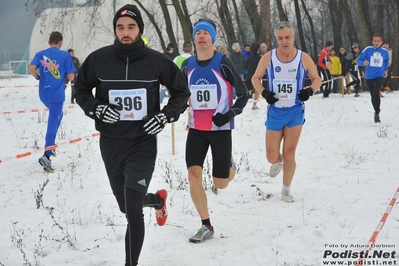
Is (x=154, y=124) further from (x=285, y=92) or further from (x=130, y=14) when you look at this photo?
(x=285, y=92)

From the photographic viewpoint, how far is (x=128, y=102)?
404 cm

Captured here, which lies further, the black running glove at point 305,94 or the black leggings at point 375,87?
the black leggings at point 375,87

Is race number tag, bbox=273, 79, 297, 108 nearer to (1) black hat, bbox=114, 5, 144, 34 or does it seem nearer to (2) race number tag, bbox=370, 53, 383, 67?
(1) black hat, bbox=114, 5, 144, 34

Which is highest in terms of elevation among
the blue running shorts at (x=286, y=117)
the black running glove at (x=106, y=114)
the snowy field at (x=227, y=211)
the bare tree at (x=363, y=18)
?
the bare tree at (x=363, y=18)

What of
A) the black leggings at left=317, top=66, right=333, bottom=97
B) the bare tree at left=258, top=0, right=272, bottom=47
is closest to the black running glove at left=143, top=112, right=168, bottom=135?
the black leggings at left=317, top=66, right=333, bottom=97

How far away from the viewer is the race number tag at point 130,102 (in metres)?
4.04

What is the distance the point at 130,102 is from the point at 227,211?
7.81ft

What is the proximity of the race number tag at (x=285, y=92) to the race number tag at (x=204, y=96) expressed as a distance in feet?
4.15

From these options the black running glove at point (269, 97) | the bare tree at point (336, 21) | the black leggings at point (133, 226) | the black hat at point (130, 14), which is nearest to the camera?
the black leggings at point (133, 226)

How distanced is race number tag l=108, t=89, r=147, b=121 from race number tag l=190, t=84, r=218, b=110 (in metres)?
1.23

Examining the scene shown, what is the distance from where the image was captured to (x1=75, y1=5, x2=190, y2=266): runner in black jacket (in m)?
3.99

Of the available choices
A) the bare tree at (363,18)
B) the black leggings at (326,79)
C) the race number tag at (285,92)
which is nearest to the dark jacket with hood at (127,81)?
the race number tag at (285,92)

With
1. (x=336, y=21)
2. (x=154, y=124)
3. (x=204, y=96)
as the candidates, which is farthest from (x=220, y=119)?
(x=336, y=21)

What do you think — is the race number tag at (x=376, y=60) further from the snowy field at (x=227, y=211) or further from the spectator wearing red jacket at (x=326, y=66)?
the spectator wearing red jacket at (x=326, y=66)
